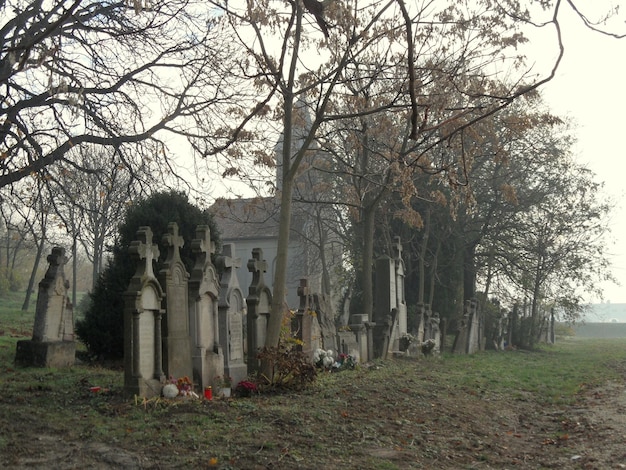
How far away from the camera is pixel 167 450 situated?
650 cm

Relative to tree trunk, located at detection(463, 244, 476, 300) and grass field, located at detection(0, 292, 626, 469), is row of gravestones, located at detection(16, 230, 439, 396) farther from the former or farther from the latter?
tree trunk, located at detection(463, 244, 476, 300)

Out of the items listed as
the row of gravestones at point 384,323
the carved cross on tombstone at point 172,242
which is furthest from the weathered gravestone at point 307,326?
the carved cross on tombstone at point 172,242

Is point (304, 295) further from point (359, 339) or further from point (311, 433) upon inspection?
point (311, 433)

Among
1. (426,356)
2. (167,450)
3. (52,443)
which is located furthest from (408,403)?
(426,356)

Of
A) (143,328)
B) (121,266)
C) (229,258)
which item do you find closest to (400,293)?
(121,266)

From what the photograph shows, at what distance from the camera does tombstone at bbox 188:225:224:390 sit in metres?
10.3

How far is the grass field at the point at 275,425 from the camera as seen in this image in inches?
254

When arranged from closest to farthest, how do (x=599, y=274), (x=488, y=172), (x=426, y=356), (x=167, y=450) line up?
1. (x=167, y=450)
2. (x=426, y=356)
3. (x=488, y=172)
4. (x=599, y=274)

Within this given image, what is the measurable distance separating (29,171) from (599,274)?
977 inches

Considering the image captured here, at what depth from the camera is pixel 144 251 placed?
373 inches

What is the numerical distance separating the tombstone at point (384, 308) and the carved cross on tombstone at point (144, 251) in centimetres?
895

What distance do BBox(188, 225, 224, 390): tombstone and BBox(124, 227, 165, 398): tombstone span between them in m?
0.91

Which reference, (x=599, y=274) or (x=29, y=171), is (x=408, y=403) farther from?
(x=599, y=274)

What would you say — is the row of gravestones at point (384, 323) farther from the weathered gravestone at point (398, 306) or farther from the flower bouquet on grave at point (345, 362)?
the flower bouquet on grave at point (345, 362)
